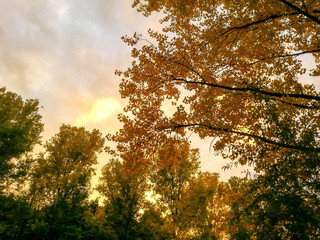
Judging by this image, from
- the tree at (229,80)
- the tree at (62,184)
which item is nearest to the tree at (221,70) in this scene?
the tree at (229,80)

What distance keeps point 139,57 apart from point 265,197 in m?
5.32

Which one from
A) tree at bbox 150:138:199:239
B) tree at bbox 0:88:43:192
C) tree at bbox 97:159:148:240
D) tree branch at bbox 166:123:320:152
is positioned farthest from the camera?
tree at bbox 97:159:148:240

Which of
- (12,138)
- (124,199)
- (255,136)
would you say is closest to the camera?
(255,136)

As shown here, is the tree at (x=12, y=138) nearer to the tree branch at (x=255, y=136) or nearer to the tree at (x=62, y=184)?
the tree at (x=62, y=184)

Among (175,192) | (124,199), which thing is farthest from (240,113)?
(124,199)

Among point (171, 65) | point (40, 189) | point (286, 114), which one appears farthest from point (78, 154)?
point (286, 114)

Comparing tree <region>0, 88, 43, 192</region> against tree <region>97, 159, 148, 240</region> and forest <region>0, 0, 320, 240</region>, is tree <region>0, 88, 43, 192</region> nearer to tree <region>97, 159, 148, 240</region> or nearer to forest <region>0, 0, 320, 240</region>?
forest <region>0, 0, 320, 240</region>

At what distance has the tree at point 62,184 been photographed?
14273 mm

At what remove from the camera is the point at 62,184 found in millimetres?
14562

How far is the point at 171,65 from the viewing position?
606cm

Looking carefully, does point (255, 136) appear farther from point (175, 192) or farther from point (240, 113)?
point (175, 192)

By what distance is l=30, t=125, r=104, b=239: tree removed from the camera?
1427cm

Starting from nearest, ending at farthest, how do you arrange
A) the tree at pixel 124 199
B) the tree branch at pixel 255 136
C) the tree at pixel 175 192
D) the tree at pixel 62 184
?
the tree branch at pixel 255 136
the tree at pixel 175 192
the tree at pixel 62 184
the tree at pixel 124 199

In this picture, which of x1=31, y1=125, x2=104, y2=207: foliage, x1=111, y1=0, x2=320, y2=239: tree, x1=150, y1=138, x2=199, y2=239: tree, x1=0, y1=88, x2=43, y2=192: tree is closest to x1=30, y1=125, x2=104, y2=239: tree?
x1=31, y1=125, x2=104, y2=207: foliage
